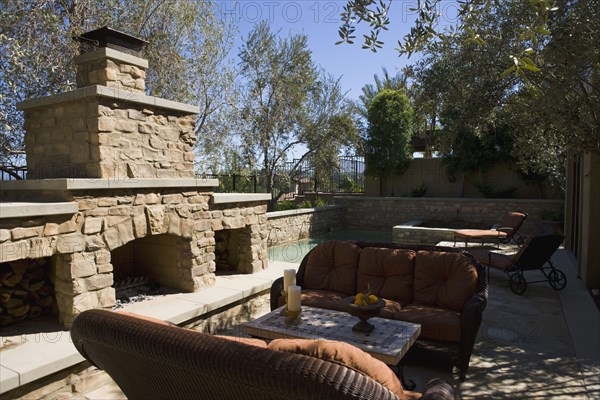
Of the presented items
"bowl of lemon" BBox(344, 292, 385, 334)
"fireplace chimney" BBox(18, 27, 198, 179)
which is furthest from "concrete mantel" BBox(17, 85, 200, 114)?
"bowl of lemon" BBox(344, 292, 385, 334)

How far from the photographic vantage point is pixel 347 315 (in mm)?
3547

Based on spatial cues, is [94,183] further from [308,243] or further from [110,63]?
[308,243]

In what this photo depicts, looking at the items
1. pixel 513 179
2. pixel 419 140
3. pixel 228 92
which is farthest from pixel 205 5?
pixel 419 140

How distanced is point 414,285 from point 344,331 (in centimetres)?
137

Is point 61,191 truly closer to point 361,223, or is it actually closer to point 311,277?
point 311,277

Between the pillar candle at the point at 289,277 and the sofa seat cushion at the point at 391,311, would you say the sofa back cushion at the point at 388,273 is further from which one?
the pillar candle at the point at 289,277

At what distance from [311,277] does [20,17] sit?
650 centimetres

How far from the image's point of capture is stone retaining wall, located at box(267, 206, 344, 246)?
11.1 m

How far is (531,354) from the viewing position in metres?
3.91

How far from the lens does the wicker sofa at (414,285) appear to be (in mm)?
3471

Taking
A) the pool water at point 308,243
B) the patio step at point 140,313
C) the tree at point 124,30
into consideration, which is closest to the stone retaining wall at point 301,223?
the pool water at point 308,243

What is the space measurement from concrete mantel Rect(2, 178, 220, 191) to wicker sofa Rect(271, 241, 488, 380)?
5.56 feet

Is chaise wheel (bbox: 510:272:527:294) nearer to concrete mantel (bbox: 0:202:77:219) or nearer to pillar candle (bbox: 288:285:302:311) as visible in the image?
pillar candle (bbox: 288:285:302:311)

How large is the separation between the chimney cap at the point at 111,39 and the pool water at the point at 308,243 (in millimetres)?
5398
